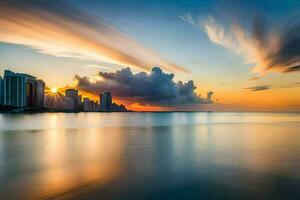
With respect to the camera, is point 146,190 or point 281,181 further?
point 281,181

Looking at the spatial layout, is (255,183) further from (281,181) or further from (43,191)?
(43,191)

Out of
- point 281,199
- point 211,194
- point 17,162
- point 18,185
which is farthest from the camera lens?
point 17,162

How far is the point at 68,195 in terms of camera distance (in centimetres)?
1235

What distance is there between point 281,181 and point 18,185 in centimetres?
1684

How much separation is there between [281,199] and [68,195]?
11.2 metres

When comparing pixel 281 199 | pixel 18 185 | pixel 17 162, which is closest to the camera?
pixel 281 199

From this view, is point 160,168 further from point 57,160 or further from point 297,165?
point 297,165

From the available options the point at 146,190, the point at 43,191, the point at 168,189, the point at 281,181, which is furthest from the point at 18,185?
the point at 281,181

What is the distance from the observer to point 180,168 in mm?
18906

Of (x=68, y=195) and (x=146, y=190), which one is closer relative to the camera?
(x=68, y=195)

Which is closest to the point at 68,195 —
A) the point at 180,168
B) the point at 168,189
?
the point at 168,189

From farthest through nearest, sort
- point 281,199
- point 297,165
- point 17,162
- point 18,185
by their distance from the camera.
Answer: point 17,162 → point 297,165 → point 18,185 → point 281,199

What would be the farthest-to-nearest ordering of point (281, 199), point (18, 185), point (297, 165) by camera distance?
point (297, 165)
point (18, 185)
point (281, 199)

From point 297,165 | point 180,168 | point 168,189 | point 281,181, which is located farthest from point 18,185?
point 297,165
